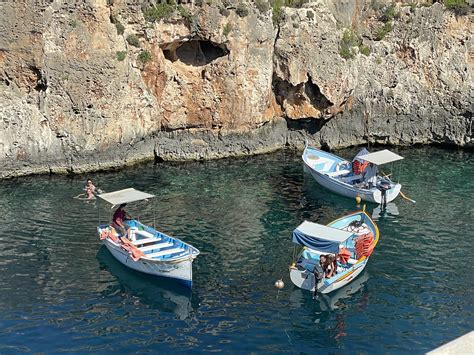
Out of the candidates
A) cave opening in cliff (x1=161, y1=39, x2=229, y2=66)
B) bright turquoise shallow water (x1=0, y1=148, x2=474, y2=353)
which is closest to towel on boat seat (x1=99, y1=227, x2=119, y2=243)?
bright turquoise shallow water (x1=0, y1=148, x2=474, y2=353)

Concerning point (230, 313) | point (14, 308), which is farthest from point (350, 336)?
point (14, 308)

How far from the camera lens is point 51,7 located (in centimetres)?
4194

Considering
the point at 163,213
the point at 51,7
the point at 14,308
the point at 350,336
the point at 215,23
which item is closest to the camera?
the point at 350,336

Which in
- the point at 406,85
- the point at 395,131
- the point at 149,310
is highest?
the point at 406,85

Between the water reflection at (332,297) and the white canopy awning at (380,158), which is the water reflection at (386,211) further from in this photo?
the water reflection at (332,297)

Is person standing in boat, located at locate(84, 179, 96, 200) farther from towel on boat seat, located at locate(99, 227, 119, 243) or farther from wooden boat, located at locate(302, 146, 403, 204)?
wooden boat, located at locate(302, 146, 403, 204)

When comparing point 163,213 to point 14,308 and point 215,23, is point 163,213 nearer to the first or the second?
point 14,308

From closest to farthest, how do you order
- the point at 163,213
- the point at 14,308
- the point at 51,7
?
the point at 14,308
the point at 163,213
the point at 51,7

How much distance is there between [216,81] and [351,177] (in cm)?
1281

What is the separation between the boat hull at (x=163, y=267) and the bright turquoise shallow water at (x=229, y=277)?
1.61 ft

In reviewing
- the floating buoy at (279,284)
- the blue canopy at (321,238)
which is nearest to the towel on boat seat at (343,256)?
the blue canopy at (321,238)

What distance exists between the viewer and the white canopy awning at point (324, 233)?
2906 centimetres

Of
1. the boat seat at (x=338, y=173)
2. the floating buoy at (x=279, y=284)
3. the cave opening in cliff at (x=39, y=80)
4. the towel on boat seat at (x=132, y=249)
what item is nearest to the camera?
the floating buoy at (x=279, y=284)

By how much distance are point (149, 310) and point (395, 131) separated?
33.2 meters
